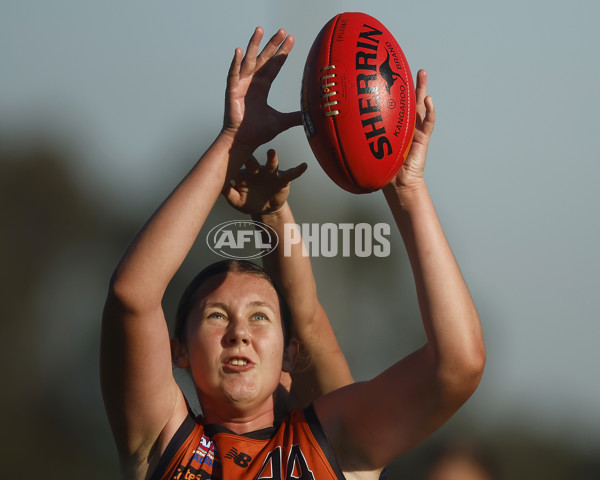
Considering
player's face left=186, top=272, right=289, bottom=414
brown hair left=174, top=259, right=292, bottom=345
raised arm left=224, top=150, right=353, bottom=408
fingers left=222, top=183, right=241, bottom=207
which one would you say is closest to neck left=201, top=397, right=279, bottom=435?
player's face left=186, top=272, right=289, bottom=414

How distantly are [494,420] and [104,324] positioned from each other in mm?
9702

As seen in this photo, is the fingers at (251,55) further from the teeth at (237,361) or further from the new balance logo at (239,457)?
the new balance logo at (239,457)

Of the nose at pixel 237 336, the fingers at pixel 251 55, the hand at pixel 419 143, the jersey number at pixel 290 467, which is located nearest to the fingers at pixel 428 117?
the hand at pixel 419 143

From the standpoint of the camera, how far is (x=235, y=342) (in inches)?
99.3

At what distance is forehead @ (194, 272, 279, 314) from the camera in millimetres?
2631

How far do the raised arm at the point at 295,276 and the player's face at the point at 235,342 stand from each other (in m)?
0.32

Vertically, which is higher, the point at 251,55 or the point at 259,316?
the point at 251,55

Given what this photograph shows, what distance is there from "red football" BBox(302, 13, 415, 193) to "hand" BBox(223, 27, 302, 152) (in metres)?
0.11

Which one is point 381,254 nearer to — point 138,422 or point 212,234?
point 212,234

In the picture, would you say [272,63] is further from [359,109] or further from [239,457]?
[239,457]

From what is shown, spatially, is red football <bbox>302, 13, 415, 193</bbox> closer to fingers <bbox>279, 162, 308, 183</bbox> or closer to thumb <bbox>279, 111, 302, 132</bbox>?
thumb <bbox>279, 111, 302, 132</bbox>

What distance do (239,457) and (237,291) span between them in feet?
1.70

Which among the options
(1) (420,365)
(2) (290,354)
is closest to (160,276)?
(2) (290,354)

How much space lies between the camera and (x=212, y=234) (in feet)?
29.2
